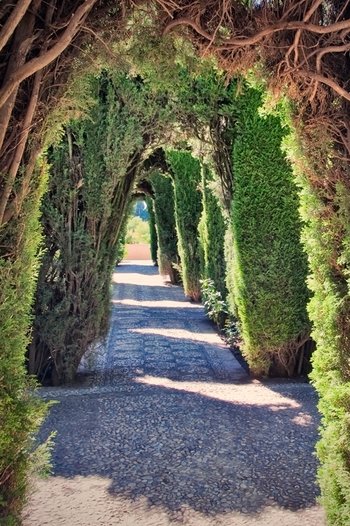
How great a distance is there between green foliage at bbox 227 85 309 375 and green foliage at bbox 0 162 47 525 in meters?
3.85

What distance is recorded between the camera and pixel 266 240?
19.0 ft

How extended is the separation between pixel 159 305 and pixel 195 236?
1.92m

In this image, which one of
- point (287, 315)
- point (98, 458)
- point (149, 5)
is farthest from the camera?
point (287, 315)

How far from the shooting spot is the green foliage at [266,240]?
5652 mm

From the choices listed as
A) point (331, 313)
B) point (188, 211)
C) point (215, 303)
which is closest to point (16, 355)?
point (331, 313)

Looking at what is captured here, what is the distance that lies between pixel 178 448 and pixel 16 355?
6.82 feet

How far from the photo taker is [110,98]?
540 centimetres

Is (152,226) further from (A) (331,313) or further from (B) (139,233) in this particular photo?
(A) (331,313)

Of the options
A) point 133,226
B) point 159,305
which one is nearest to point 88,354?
point 159,305

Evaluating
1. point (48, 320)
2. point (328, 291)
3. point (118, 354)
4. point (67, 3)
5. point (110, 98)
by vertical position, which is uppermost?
Answer: point (110, 98)

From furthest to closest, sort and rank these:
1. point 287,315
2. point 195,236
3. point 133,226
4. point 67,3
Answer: point 133,226 → point 195,236 → point 287,315 → point 67,3

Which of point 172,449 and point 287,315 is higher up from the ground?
point 287,315

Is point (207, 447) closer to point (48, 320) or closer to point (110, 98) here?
point (48, 320)

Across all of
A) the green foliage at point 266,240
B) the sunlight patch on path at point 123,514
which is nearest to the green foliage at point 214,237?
the green foliage at point 266,240
